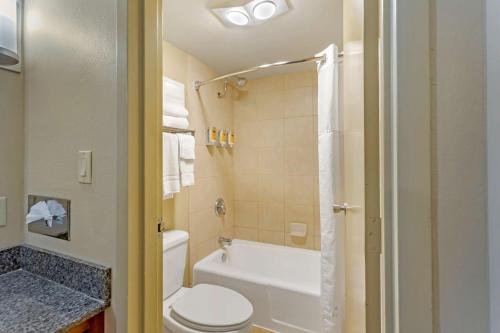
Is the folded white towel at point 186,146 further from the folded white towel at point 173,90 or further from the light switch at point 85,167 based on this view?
the light switch at point 85,167

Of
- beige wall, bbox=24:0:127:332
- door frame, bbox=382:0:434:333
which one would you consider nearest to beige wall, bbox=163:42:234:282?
beige wall, bbox=24:0:127:332

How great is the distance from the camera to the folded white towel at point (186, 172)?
1846 mm

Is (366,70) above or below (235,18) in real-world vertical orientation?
below

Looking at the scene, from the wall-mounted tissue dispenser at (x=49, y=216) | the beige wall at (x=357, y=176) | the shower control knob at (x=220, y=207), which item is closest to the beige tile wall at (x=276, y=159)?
the shower control knob at (x=220, y=207)

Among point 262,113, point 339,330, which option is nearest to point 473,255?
point 339,330

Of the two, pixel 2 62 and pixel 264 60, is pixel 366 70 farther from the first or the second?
pixel 264 60

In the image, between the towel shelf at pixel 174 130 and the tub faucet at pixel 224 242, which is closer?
the towel shelf at pixel 174 130

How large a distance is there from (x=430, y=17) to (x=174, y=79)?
1.86 meters

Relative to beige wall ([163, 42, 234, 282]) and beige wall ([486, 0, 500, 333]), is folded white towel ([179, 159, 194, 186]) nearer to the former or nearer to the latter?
beige wall ([163, 42, 234, 282])

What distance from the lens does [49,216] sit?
903 mm

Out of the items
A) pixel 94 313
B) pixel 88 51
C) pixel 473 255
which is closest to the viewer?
pixel 473 255

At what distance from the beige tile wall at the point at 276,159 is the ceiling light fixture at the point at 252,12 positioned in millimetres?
1022

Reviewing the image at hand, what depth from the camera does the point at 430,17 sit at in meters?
0.37

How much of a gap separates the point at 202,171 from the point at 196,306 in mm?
1144
